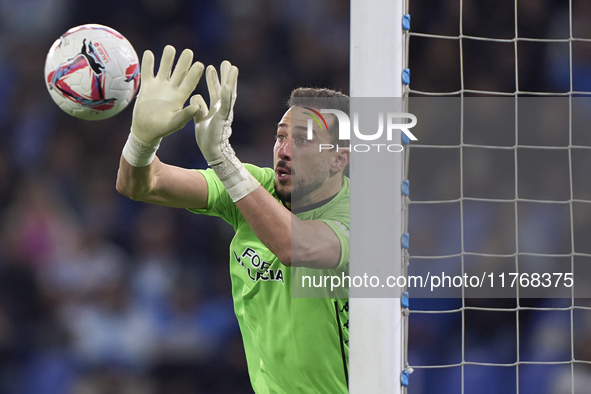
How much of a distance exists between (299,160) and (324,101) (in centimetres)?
33

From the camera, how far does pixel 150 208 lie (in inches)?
215

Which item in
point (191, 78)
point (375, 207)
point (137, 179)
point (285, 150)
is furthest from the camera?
point (285, 150)

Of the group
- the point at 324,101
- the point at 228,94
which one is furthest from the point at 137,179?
the point at 324,101

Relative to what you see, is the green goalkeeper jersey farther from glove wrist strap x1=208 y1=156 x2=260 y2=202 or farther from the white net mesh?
the white net mesh

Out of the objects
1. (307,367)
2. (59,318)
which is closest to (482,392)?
(307,367)

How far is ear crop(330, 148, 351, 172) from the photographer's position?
299cm

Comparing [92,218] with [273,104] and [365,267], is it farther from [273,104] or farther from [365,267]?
[365,267]

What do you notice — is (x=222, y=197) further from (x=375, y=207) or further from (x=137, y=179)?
(x=375, y=207)

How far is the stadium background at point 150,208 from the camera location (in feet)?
16.5

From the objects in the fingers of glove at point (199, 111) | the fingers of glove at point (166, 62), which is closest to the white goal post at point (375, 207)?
the fingers of glove at point (199, 111)

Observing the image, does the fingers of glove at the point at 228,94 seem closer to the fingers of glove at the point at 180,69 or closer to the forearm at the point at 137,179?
the fingers of glove at the point at 180,69

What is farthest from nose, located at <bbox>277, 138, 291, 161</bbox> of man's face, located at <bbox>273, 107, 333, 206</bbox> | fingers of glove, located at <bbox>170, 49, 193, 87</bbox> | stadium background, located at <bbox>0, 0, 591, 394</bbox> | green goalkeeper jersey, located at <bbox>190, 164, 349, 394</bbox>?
stadium background, located at <bbox>0, 0, 591, 394</bbox>

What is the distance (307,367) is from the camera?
9.61 feet

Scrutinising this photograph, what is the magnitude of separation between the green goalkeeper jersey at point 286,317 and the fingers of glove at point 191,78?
0.57 m
